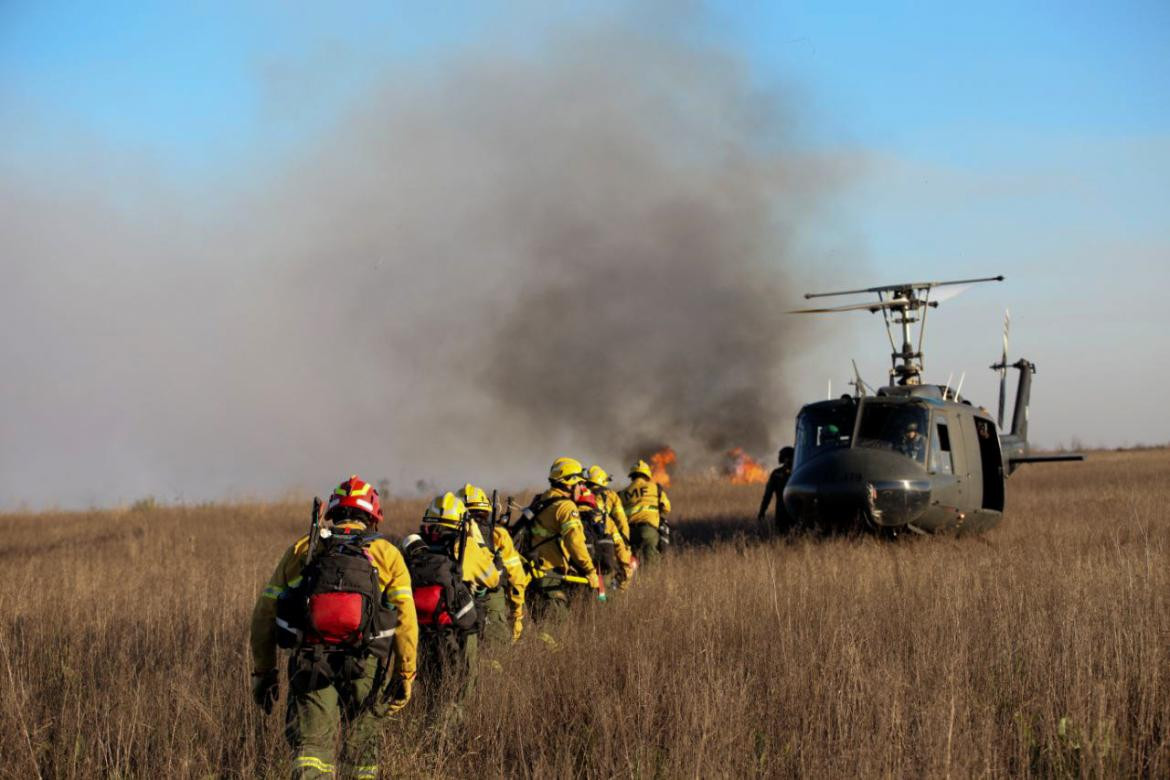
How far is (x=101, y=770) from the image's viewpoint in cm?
557

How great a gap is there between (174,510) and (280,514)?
95.7 inches

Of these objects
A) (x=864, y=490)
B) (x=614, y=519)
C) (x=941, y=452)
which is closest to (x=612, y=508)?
(x=614, y=519)

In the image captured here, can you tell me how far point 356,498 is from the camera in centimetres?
540

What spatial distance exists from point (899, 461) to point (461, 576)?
25.6 feet

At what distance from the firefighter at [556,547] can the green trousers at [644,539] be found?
458 cm

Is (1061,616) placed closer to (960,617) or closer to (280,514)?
(960,617)

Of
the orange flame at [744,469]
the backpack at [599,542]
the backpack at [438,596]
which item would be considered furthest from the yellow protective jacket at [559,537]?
the orange flame at [744,469]

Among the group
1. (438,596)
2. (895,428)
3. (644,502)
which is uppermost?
(895,428)

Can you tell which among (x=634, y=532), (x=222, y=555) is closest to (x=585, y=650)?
(x=634, y=532)

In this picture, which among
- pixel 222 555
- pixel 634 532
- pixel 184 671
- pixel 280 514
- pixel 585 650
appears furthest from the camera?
pixel 280 514

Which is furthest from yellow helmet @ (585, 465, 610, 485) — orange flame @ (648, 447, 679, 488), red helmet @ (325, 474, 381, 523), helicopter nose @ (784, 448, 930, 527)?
orange flame @ (648, 447, 679, 488)

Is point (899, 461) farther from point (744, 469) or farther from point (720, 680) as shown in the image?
point (744, 469)

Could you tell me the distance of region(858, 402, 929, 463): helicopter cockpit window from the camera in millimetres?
13234

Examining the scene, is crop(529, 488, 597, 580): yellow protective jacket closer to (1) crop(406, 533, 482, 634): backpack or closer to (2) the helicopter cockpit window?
(1) crop(406, 533, 482, 634): backpack
